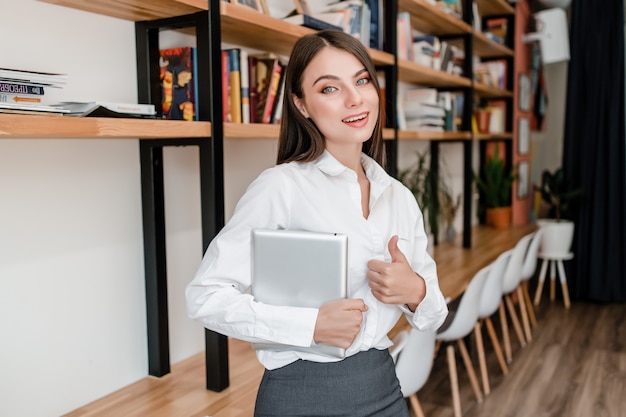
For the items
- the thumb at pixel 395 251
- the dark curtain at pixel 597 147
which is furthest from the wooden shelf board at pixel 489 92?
the thumb at pixel 395 251

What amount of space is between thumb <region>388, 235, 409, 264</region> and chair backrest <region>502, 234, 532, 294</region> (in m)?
2.49

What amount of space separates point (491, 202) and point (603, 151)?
1.05m

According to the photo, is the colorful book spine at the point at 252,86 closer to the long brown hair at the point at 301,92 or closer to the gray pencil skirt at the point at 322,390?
the long brown hair at the point at 301,92

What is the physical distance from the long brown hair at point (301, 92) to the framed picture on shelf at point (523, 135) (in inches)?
172

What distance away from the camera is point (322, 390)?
1.21m

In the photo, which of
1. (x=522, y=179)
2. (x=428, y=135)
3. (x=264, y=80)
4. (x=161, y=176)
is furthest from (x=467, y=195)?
(x=161, y=176)

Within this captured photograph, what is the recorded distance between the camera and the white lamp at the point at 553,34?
5.13 metres

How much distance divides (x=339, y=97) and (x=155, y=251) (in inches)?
36.2

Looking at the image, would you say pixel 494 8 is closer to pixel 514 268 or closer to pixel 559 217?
pixel 559 217

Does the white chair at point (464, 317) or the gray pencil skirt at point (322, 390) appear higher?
the gray pencil skirt at point (322, 390)

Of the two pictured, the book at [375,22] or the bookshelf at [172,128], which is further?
the book at [375,22]

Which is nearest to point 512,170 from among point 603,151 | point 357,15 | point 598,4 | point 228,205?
point 603,151

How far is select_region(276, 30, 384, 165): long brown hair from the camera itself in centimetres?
130

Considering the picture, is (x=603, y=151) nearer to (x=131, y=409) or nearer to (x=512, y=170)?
(x=512, y=170)
